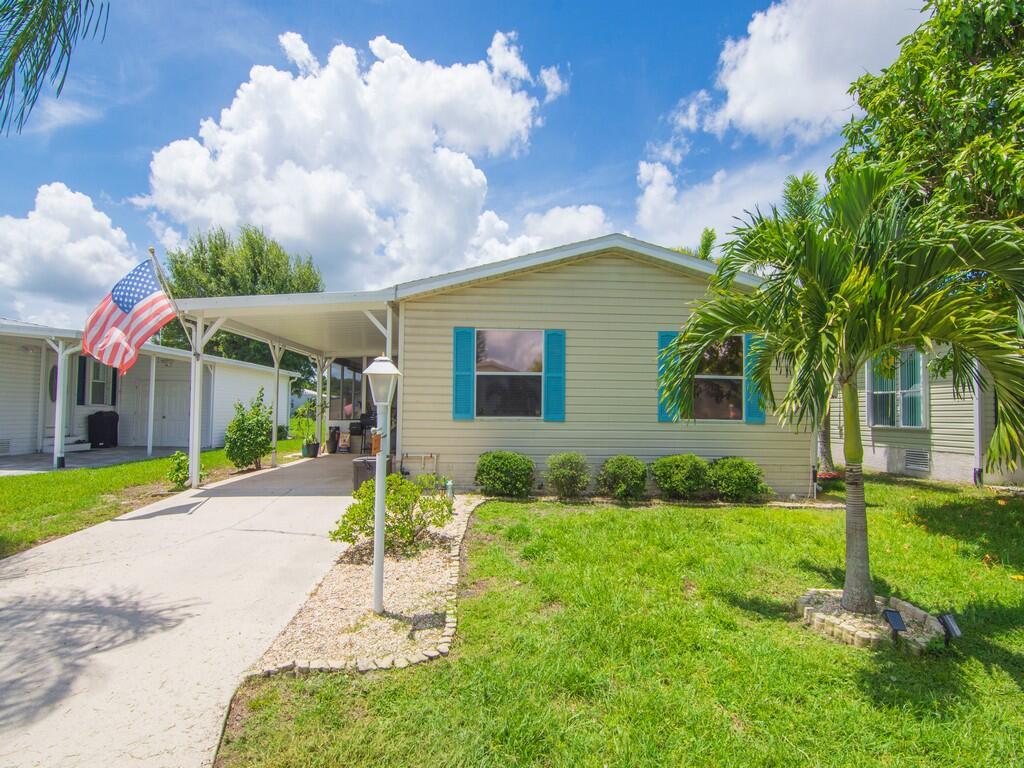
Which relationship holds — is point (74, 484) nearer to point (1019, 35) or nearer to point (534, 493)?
→ point (534, 493)

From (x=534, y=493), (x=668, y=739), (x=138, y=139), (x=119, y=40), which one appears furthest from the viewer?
(x=534, y=493)

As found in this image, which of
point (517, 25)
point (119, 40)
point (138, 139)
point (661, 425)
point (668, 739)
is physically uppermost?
point (517, 25)

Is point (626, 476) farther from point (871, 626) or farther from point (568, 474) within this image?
point (871, 626)

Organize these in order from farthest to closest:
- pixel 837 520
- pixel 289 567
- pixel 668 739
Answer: pixel 837 520 → pixel 289 567 → pixel 668 739

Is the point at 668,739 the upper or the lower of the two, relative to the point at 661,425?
lower

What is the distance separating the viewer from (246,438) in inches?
390

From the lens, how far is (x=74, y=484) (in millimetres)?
8211

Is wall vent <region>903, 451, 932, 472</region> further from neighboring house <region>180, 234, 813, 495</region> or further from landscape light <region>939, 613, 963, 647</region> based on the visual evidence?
landscape light <region>939, 613, 963, 647</region>

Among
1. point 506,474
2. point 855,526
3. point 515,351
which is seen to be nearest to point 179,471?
point 506,474

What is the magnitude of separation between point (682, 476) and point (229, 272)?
23.5m

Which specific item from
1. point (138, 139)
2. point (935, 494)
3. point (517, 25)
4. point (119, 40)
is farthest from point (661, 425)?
point (138, 139)

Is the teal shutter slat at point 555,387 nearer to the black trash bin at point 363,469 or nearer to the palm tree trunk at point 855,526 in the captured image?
the black trash bin at point 363,469

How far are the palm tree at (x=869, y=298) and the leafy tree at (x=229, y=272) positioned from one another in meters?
23.2

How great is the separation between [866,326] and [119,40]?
14.9ft
